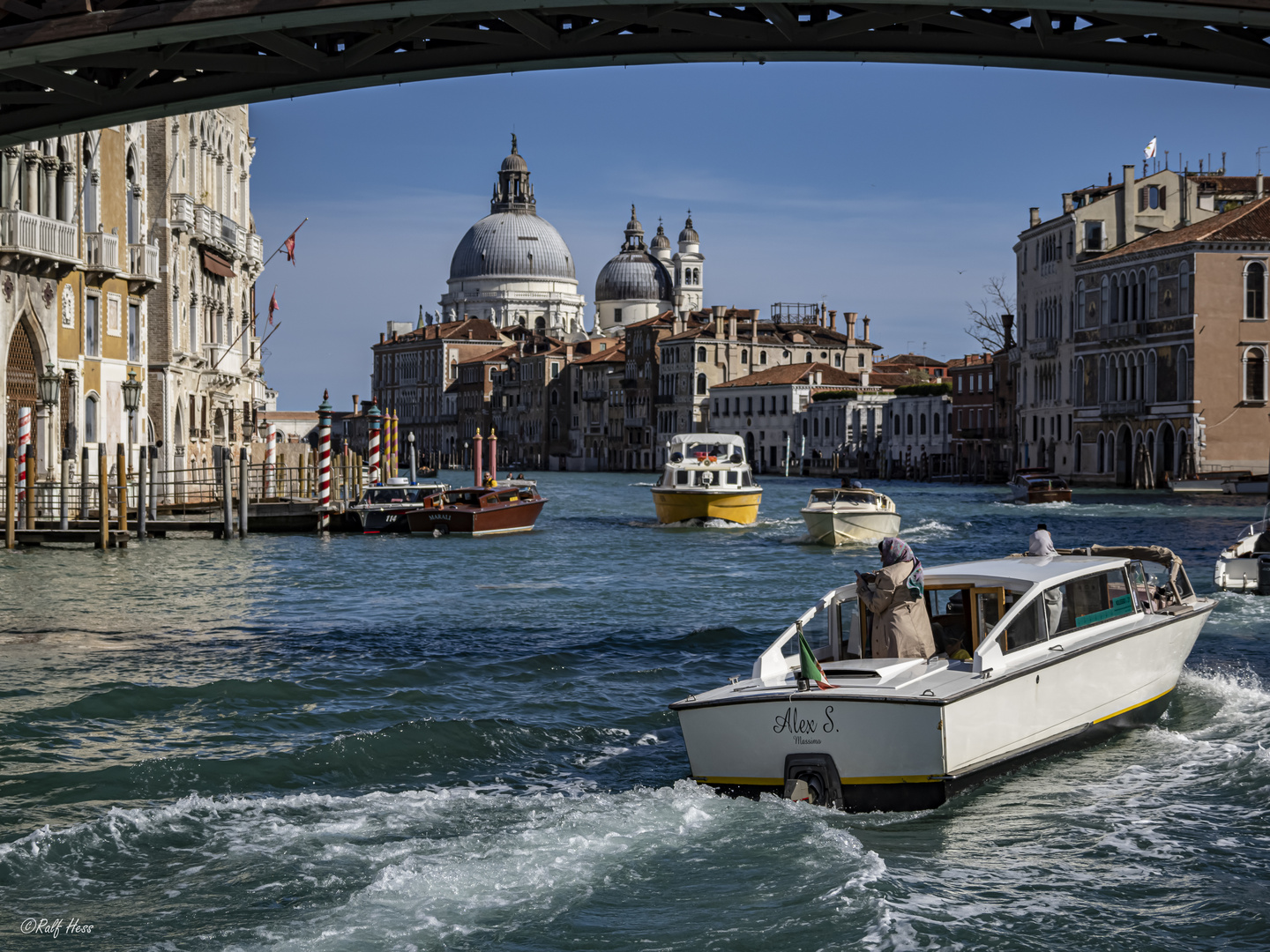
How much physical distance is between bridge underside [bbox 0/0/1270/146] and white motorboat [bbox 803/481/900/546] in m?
18.9

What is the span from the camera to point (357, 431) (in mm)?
143125

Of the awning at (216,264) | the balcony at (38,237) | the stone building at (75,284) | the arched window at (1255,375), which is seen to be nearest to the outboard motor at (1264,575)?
the stone building at (75,284)

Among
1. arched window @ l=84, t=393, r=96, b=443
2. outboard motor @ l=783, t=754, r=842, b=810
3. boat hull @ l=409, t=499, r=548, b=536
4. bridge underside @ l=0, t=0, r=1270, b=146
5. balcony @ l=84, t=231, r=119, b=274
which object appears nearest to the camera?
outboard motor @ l=783, t=754, r=842, b=810

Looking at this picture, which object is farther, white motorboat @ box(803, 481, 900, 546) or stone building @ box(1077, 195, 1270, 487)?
stone building @ box(1077, 195, 1270, 487)

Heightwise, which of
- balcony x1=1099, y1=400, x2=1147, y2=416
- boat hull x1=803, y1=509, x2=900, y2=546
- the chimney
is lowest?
boat hull x1=803, y1=509, x2=900, y2=546

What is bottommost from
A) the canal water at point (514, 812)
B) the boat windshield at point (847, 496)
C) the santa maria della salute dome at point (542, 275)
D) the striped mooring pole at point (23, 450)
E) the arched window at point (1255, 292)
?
the canal water at point (514, 812)

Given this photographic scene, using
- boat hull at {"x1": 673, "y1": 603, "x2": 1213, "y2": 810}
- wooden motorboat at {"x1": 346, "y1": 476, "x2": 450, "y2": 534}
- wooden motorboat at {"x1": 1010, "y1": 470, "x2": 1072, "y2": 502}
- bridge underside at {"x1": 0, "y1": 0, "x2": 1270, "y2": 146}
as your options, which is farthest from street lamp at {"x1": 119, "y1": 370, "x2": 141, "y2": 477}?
wooden motorboat at {"x1": 1010, "y1": 470, "x2": 1072, "y2": 502}

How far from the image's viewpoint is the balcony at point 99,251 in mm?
29228

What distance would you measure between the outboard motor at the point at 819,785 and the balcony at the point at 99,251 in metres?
23.6

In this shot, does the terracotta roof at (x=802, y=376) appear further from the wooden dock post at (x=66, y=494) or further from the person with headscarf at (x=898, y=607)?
the person with headscarf at (x=898, y=607)

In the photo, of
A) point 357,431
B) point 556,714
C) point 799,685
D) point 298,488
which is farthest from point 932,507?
point 357,431

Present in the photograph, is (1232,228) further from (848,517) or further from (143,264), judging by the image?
(143,264)

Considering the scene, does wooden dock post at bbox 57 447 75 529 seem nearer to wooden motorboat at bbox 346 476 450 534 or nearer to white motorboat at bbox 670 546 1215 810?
wooden motorboat at bbox 346 476 450 534

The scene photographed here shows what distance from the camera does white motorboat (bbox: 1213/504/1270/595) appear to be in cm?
1855
